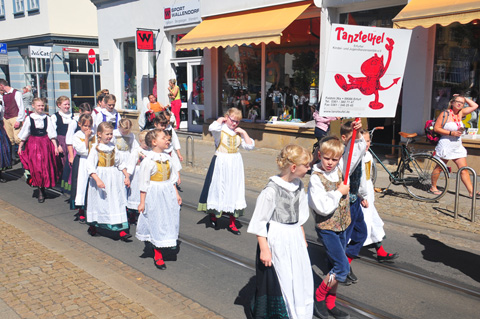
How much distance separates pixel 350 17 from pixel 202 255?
8837 millimetres

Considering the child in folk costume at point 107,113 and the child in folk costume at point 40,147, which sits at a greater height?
the child in folk costume at point 107,113

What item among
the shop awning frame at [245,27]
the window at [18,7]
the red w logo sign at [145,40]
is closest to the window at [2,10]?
the window at [18,7]

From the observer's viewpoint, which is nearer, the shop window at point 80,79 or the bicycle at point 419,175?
the bicycle at point 419,175

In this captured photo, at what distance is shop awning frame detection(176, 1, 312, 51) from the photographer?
12.8 meters

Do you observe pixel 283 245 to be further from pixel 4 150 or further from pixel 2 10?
Answer: pixel 2 10

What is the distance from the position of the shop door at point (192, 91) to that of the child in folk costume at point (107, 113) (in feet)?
28.7

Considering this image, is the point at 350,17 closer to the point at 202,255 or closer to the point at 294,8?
the point at 294,8

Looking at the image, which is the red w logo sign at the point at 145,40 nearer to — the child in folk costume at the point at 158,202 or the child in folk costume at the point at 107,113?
the child in folk costume at the point at 107,113

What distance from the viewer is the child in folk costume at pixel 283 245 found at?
3752 mm

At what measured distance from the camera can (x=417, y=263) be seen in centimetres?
573

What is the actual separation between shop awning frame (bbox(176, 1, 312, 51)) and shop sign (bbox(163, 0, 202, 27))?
0.62 meters

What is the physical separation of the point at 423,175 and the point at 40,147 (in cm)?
704

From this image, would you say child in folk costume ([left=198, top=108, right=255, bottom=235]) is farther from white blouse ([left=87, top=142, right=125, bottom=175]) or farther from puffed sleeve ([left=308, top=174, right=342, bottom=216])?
puffed sleeve ([left=308, top=174, right=342, bottom=216])

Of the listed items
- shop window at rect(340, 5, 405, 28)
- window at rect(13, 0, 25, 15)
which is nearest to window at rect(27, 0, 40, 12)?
Result: window at rect(13, 0, 25, 15)
